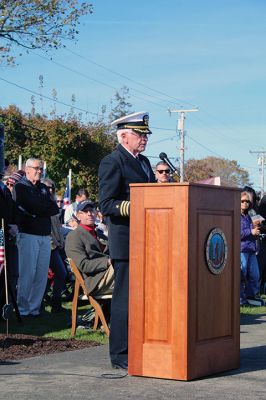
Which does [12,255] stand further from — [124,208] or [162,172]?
[124,208]

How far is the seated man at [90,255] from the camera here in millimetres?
9660

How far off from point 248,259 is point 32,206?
4577mm

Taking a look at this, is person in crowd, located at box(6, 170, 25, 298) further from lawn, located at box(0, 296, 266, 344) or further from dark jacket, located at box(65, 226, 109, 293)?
dark jacket, located at box(65, 226, 109, 293)

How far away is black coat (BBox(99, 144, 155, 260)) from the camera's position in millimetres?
6781

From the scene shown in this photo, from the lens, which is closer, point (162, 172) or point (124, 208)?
point (124, 208)

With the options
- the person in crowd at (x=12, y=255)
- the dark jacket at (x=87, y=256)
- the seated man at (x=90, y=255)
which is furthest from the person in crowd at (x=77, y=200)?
the dark jacket at (x=87, y=256)

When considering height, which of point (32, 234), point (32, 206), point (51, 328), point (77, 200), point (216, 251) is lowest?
point (51, 328)

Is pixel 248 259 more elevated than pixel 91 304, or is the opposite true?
pixel 248 259

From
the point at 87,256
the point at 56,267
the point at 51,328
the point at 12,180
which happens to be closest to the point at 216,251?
the point at 87,256

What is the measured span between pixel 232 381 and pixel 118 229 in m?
1.56

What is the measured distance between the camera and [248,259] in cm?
1409

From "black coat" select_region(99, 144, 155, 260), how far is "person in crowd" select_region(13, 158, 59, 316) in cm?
433

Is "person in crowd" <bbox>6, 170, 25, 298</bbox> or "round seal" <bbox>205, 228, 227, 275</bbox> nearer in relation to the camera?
"round seal" <bbox>205, 228, 227, 275</bbox>

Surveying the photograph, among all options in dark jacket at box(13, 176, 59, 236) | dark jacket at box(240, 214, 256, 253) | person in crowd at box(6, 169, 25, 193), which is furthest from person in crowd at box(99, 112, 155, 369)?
dark jacket at box(240, 214, 256, 253)
